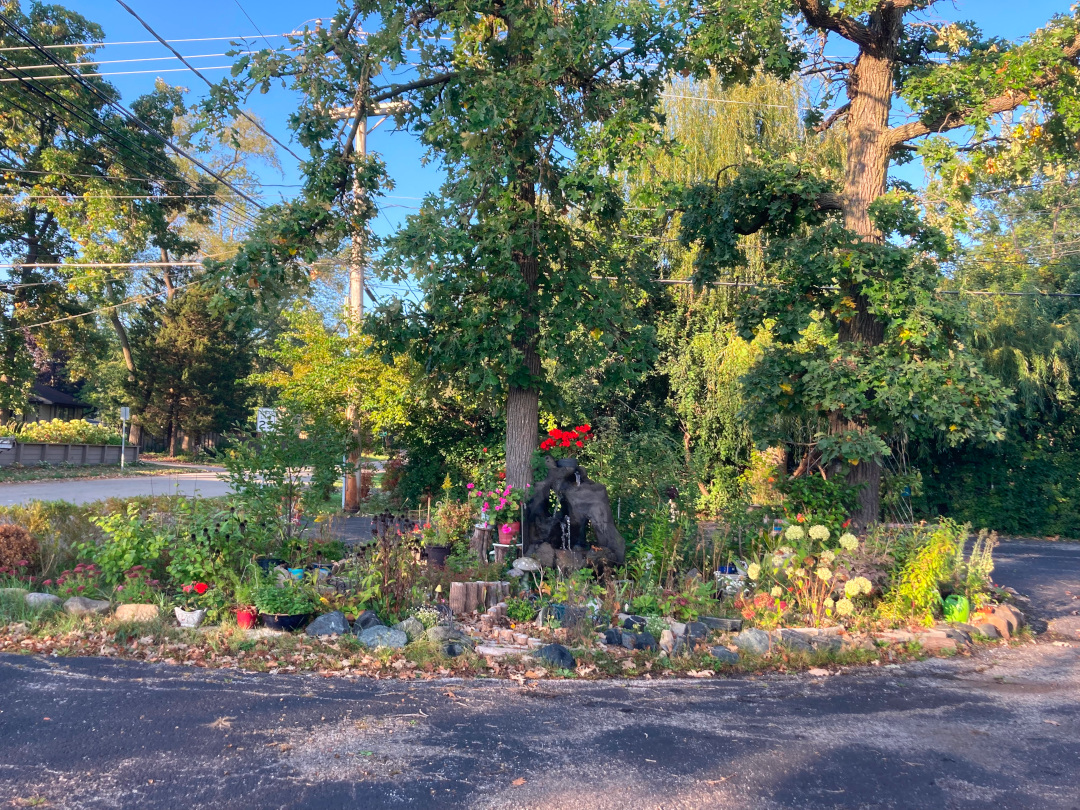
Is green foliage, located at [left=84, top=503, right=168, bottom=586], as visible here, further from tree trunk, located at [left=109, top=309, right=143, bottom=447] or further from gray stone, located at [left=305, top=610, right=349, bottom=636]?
tree trunk, located at [left=109, top=309, right=143, bottom=447]

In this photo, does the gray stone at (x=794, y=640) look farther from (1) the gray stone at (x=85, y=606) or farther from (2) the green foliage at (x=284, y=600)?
(1) the gray stone at (x=85, y=606)

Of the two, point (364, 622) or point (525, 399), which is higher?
point (525, 399)

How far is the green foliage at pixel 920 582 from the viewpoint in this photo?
809cm

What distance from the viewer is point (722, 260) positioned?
33.6 ft

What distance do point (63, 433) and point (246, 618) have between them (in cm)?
2972

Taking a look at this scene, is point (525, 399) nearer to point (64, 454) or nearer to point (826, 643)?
point (826, 643)

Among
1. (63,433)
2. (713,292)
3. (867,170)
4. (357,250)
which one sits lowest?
(63,433)

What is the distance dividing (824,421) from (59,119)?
85.5ft

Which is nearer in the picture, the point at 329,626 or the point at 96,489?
the point at 329,626

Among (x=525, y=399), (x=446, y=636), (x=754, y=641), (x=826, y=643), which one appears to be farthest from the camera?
(x=525, y=399)

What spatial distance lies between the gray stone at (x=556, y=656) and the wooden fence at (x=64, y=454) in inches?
1107

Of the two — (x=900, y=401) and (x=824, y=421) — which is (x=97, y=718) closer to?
(x=900, y=401)

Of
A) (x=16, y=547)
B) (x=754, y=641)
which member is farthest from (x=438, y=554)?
(x=16, y=547)

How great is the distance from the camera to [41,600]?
6945 mm
